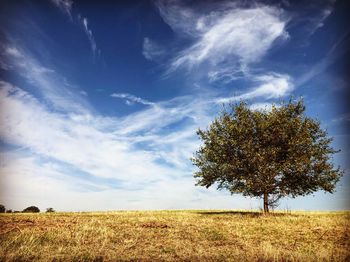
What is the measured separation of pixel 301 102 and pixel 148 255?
30352 mm

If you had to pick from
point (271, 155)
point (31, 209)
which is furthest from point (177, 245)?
point (31, 209)

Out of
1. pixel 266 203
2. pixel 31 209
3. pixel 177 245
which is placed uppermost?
pixel 266 203

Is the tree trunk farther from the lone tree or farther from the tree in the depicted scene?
the tree

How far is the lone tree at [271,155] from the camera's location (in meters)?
34.2

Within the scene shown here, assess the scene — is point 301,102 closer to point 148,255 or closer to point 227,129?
point 227,129

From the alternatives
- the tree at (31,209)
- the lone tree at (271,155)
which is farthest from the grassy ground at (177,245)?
the tree at (31,209)

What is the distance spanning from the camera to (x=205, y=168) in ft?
125

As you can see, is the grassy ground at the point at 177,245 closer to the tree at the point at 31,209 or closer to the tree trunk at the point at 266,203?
the tree trunk at the point at 266,203

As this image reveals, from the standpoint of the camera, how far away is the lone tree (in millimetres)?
34219

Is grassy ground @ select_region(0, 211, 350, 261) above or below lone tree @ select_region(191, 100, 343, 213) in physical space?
below

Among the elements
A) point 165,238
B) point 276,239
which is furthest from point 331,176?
point 165,238

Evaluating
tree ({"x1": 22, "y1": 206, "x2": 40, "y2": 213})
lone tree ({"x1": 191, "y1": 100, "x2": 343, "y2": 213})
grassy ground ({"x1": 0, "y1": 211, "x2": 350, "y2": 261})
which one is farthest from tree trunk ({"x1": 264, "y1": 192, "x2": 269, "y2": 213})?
tree ({"x1": 22, "y1": 206, "x2": 40, "y2": 213})

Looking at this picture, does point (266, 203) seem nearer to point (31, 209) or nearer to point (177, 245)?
point (177, 245)

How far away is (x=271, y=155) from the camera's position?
34.1m
